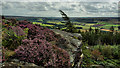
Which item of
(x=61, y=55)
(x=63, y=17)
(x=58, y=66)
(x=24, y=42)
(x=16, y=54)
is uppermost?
(x=63, y=17)

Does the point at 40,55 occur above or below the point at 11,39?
below

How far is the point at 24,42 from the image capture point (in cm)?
445

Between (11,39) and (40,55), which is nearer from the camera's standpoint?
(40,55)

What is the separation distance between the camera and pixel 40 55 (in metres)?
4.12

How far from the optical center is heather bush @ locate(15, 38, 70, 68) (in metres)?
3.95

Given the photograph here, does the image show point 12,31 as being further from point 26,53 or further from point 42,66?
point 42,66

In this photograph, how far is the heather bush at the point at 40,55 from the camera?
3.95 meters

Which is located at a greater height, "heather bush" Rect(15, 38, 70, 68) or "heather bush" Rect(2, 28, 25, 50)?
"heather bush" Rect(2, 28, 25, 50)

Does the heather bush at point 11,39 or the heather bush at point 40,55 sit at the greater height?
the heather bush at point 11,39

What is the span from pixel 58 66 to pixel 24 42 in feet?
5.91

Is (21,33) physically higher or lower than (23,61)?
higher

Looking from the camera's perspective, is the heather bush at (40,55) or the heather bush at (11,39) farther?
the heather bush at (11,39)

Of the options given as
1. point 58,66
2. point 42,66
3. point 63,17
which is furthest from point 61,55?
point 63,17

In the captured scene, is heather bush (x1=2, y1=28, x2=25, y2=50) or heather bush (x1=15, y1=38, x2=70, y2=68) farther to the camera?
heather bush (x1=2, y1=28, x2=25, y2=50)
